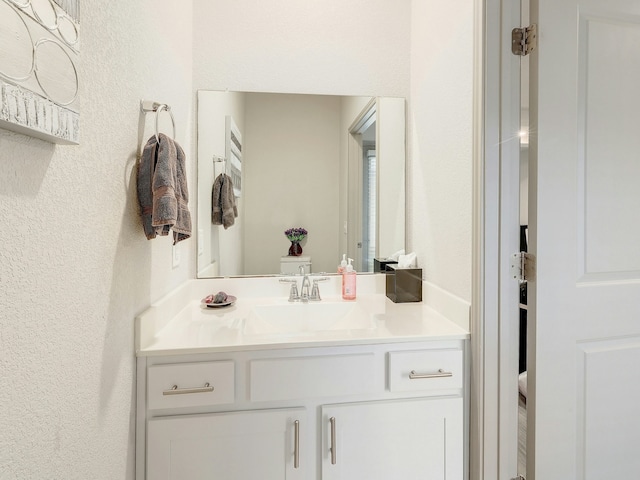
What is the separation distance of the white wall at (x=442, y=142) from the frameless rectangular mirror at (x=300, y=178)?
5.5 inches

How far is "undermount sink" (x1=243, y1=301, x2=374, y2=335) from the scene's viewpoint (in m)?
1.52

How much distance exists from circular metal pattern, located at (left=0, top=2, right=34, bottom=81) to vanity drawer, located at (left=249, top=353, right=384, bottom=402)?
0.89 meters

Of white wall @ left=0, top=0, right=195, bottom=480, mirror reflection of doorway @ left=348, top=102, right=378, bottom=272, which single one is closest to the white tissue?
mirror reflection of doorway @ left=348, top=102, right=378, bottom=272

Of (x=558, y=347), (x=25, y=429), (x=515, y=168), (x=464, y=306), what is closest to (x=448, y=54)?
(x=515, y=168)

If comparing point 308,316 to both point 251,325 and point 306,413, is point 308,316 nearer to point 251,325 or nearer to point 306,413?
point 251,325

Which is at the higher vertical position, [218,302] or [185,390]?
[218,302]

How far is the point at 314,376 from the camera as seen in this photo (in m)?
1.13

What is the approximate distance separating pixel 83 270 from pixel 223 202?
0.98 meters

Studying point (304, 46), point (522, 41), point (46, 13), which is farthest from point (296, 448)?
point (304, 46)

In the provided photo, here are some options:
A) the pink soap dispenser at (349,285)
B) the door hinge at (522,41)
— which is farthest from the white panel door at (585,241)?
the pink soap dispenser at (349,285)

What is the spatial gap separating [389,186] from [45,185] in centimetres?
147

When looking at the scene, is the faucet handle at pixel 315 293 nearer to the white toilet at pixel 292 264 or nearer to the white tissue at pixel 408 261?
the white toilet at pixel 292 264

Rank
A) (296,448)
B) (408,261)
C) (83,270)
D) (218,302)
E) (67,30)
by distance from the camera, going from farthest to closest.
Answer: (408,261), (218,302), (296,448), (83,270), (67,30)

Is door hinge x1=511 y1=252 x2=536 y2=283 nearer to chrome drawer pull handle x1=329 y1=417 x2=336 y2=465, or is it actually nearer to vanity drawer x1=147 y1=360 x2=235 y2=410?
chrome drawer pull handle x1=329 y1=417 x2=336 y2=465
